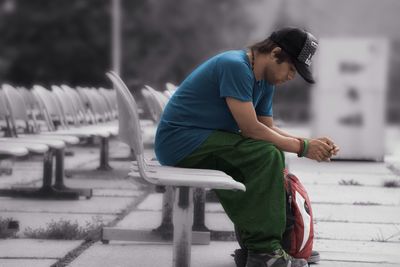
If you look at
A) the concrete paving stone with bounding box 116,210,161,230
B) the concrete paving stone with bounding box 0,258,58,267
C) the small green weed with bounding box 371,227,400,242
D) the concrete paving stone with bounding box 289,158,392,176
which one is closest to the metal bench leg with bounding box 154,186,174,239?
the concrete paving stone with bounding box 116,210,161,230

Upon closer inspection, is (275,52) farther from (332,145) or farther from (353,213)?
(353,213)

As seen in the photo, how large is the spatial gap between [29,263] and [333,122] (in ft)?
25.6

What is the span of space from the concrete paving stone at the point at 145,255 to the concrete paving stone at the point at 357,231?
0.75 meters

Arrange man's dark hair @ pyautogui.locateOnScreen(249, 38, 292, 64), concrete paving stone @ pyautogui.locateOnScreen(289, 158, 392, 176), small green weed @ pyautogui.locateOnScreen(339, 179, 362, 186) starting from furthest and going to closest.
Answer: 1. concrete paving stone @ pyautogui.locateOnScreen(289, 158, 392, 176)
2. small green weed @ pyautogui.locateOnScreen(339, 179, 362, 186)
3. man's dark hair @ pyautogui.locateOnScreen(249, 38, 292, 64)

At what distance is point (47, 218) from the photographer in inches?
245

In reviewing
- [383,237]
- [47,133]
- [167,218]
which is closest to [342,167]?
[47,133]

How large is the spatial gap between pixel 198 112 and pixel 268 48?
0.46m

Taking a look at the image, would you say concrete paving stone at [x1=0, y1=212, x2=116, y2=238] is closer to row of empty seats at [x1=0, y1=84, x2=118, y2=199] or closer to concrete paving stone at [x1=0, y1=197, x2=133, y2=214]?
concrete paving stone at [x1=0, y1=197, x2=133, y2=214]

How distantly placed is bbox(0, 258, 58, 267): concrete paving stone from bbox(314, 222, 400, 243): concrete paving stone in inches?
72.2

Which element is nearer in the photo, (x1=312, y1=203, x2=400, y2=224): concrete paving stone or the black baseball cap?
the black baseball cap

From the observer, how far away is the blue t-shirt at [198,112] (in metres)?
4.11

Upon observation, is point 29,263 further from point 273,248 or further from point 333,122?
point 333,122

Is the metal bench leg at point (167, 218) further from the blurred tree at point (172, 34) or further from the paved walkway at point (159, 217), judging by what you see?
the blurred tree at point (172, 34)

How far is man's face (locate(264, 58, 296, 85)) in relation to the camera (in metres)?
4.11
